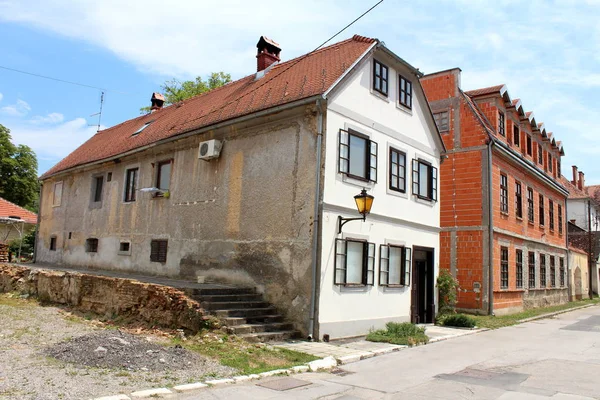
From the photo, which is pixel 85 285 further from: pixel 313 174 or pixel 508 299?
pixel 508 299

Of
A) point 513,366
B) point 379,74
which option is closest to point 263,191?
point 379,74

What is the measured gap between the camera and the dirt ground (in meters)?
6.36

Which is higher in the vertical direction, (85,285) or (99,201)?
(99,201)

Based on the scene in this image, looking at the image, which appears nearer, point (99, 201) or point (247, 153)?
point (247, 153)

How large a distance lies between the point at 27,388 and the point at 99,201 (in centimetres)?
1448

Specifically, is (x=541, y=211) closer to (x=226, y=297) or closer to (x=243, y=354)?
(x=226, y=297)

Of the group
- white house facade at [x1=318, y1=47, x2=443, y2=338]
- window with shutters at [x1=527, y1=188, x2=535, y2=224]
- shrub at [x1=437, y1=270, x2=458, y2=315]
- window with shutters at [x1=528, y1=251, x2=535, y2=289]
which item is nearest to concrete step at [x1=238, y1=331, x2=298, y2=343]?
white house facade at [x1=318, y1=47, x2=443, y2=338]

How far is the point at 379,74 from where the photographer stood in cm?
1393

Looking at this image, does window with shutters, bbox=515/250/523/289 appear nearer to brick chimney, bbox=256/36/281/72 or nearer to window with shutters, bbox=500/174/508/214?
window with shutters, bbox=500/174/508/214

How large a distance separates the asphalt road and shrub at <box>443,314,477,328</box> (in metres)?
2.47

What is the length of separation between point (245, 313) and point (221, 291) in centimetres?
93

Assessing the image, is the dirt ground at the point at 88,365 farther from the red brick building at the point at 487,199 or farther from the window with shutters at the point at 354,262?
the red brick building at the point at 487,199

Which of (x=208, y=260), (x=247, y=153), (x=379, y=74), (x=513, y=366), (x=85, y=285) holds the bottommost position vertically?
(x=513, y=366)

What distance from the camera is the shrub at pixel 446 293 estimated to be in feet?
52.2
